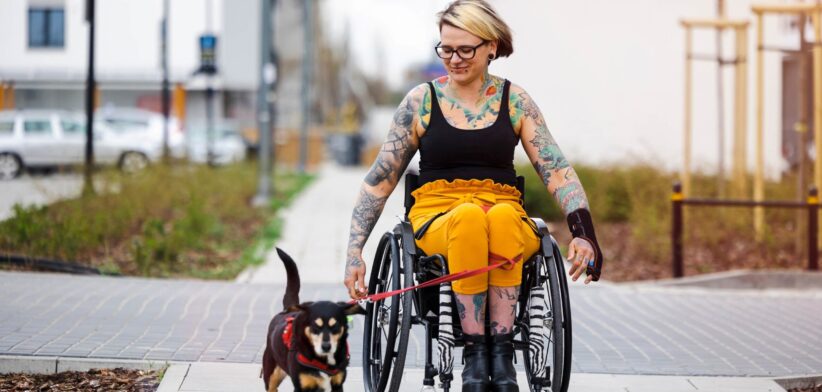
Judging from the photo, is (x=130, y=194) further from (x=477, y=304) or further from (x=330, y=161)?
(x=330, y=161)

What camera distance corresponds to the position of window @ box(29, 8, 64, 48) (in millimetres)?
40656

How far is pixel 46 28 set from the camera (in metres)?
43.1

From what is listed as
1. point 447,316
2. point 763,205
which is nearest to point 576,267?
point 447,316

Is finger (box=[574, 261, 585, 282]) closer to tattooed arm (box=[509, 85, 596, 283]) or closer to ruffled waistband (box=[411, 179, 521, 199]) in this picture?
tattooed arm (box=[509, 85, 596, 283])

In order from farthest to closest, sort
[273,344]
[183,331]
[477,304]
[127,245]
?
[127,245] → [183,331] → [477,304] → [273,344]

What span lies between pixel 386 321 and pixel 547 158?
0.94 meters

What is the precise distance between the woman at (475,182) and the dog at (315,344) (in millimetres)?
654

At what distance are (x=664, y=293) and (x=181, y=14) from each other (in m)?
42.2

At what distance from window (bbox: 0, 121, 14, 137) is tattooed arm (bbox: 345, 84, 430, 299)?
2497 cm

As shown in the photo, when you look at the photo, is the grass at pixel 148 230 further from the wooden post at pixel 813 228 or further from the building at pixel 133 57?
the building at pixel 133 57

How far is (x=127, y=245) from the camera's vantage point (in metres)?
11.9

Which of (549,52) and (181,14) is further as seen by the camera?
(181,14)

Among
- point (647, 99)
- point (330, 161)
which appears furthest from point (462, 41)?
point (330, 161)

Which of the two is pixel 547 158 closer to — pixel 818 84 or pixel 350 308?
pixel 350 308
